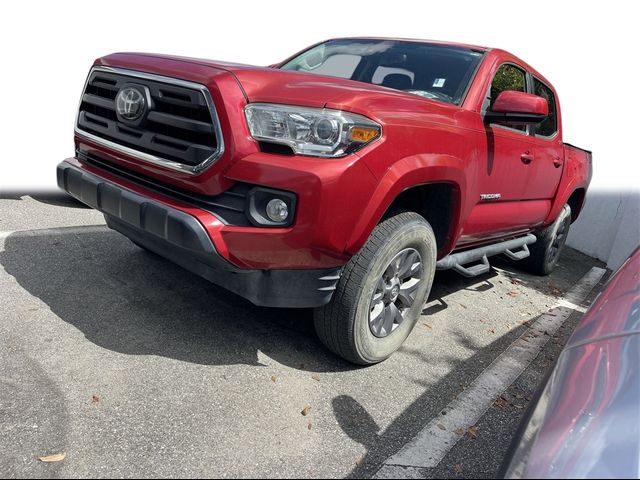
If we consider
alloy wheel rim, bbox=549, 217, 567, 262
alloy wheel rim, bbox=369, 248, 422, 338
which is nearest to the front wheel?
alloy wheel rim, bbox=369, 248, 422, 338

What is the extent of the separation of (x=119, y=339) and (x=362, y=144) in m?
1.70

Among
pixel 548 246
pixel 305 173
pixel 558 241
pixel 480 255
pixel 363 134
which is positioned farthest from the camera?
pixel 558 241

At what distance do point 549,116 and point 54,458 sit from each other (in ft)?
15.1

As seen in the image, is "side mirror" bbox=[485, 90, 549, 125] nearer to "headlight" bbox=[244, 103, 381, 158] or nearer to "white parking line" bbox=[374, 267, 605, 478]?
"headlight" bbox=[244, 103, 381, 158]

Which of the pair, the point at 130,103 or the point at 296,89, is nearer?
the point at 296,89

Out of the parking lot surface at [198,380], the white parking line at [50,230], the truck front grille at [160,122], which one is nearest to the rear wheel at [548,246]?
the parking lot surface at [198,380]

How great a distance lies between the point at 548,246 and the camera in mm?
5441

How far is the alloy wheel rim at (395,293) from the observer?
9.37ft

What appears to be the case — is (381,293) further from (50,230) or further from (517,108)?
(50,230)

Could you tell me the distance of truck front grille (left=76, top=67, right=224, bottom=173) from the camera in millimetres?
2352

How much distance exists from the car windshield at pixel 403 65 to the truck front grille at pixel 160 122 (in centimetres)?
153

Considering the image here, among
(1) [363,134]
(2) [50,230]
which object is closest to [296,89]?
(1) [363,134]

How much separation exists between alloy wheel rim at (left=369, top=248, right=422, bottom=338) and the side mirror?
1.11m

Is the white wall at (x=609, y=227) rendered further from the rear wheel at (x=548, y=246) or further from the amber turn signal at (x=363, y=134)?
the amber turn signal at (x=363, y=134)
